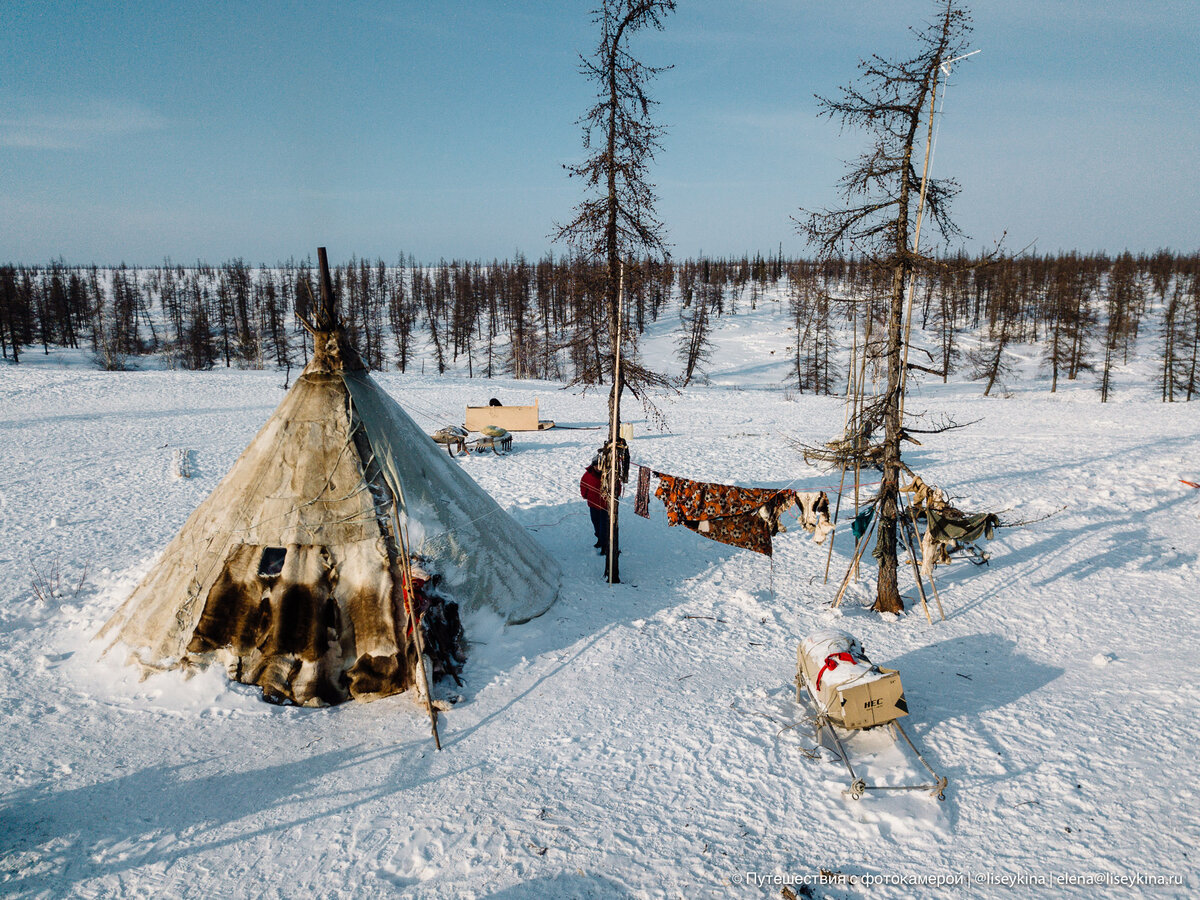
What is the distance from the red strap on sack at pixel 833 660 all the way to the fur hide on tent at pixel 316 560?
4121mm

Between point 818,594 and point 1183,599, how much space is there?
6.06 metres

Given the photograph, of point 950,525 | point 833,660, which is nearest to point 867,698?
point 833,660

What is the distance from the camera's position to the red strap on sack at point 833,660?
260 inches

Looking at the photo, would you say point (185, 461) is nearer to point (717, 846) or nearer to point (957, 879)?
point (717, 846)

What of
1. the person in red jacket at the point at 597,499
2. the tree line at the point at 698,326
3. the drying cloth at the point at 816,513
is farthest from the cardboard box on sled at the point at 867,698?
the tree line at the point at 698,326

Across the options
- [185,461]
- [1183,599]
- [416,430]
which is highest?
[416,430]

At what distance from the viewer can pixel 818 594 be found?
34.5 ft

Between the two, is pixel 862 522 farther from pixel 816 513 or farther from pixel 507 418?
pixel 507 418

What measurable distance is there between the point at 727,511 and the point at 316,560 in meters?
6.24

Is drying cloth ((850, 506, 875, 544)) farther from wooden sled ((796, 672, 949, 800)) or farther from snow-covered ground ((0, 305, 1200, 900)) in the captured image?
wooden sled ((796, 672, 949, 800))

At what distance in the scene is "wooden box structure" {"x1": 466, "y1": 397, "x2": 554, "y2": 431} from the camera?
21500 millimetres

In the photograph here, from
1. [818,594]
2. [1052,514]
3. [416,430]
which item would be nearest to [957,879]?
[818,594]

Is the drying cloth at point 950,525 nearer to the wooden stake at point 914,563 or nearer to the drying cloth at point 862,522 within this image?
the wooden stake at point 914,563

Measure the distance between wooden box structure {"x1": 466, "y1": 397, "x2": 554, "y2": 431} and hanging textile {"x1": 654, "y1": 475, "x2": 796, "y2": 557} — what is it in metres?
12.0
